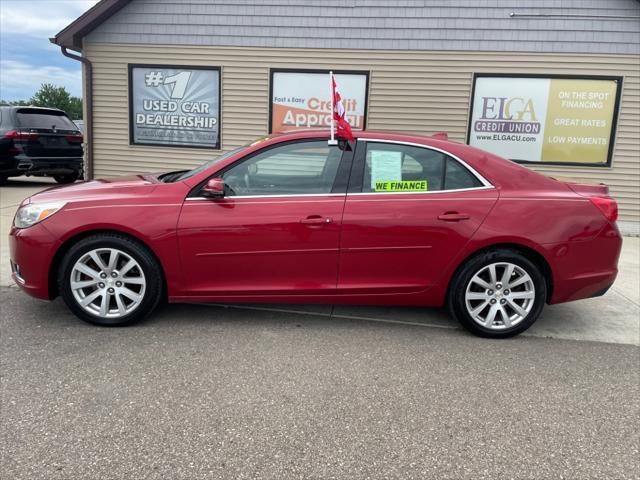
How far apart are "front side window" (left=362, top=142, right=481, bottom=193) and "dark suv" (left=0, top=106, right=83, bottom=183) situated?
9.60 meters

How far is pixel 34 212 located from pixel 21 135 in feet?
27.4

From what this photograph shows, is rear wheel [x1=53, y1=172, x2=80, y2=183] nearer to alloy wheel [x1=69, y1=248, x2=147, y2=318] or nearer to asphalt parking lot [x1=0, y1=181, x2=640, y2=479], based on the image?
asphalt parking lot [x1=0, y1=181, x2=640, y2=479]

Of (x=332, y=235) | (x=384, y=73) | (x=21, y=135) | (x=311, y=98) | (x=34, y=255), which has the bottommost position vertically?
(x=34, y=255)

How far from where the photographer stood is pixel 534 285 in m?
3.95

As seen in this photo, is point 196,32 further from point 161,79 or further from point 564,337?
point 564,337

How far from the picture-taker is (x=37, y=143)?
11.2 m

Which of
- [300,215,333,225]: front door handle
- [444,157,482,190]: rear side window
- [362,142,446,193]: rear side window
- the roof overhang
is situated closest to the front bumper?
[300,215,333,225]: front door handle

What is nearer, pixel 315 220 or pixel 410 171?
pixel 315 220

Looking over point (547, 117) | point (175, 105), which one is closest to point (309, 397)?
point (547, 117)

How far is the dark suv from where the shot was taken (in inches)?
430

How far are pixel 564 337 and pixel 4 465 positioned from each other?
3800 mm

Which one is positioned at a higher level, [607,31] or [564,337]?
[607,31]

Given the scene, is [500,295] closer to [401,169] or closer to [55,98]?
[401,169]

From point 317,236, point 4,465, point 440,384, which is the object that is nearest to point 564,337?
point 440,384
